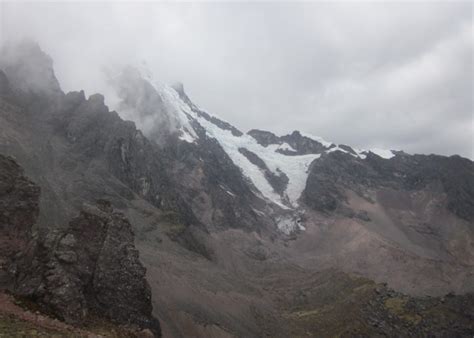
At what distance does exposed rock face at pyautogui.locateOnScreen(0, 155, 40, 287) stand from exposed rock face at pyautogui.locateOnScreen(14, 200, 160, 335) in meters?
1.46

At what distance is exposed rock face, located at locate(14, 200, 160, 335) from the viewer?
43125 millimetres

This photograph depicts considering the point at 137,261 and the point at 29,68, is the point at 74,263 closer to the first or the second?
the point at 137,261

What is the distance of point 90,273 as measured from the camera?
55.9m

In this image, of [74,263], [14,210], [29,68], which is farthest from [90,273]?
[29,68]

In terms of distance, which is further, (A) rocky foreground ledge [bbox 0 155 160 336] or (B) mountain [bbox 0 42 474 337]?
(B) mountain [bbox 0 42 474 337]

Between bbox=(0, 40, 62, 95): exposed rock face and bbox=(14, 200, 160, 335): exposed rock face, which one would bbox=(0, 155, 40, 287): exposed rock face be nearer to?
bbox=(14, 200, 160, 335): exposed rock face

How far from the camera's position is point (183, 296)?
346 ft

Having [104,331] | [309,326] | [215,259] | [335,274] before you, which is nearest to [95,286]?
[104,331]

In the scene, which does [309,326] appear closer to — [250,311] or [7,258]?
[250,311]

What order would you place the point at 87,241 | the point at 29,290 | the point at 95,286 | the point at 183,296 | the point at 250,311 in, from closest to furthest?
the point at 29,290 → the point at 95,286 → the point at 87,241 → the point at 183,296 → the point at 250,311

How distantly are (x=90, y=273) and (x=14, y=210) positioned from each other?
13.2 m

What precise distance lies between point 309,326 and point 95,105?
122 metres

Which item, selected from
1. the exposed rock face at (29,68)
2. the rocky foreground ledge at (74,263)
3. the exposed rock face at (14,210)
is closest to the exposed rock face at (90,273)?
the rocky foreground ledge at (74,263)

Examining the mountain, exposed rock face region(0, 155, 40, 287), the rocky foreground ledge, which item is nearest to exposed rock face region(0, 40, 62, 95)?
the mountain
